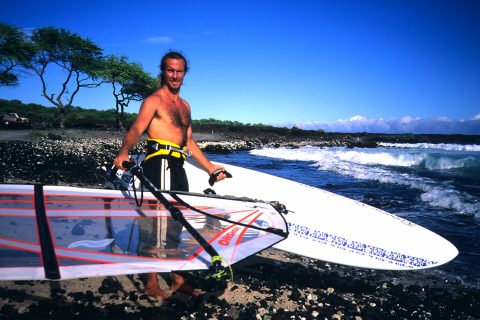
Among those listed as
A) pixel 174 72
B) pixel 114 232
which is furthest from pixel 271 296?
pixel 174 72

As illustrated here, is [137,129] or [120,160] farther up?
[137,129]

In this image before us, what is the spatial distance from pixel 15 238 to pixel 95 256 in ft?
2.29

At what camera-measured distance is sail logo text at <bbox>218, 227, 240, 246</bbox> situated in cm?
228

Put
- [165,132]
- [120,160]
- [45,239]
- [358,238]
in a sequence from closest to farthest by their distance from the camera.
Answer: [45,239] → [120,160] → [165,132] → [358,238]

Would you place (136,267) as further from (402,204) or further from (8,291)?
(402,204)

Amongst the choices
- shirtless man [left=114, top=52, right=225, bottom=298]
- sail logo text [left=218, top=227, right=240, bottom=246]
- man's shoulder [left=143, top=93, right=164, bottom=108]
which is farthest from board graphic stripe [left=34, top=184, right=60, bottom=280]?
man's shoulder [left=143, top=93, right=164, bottom=108]

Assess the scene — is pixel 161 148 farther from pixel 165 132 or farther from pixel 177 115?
pixel 177 115

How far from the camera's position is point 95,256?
201cm

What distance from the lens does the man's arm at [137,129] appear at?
8.99 feet

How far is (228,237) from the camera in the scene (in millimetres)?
2385

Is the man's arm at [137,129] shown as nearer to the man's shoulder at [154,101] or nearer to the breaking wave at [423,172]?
the man's shoulder at [154,101]

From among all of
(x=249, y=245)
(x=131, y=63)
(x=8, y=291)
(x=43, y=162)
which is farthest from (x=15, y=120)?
(x=249, y=245)

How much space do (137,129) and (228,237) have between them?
1.42 meters

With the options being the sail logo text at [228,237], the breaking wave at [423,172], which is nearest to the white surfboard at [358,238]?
the sail logo text at [228,237]
